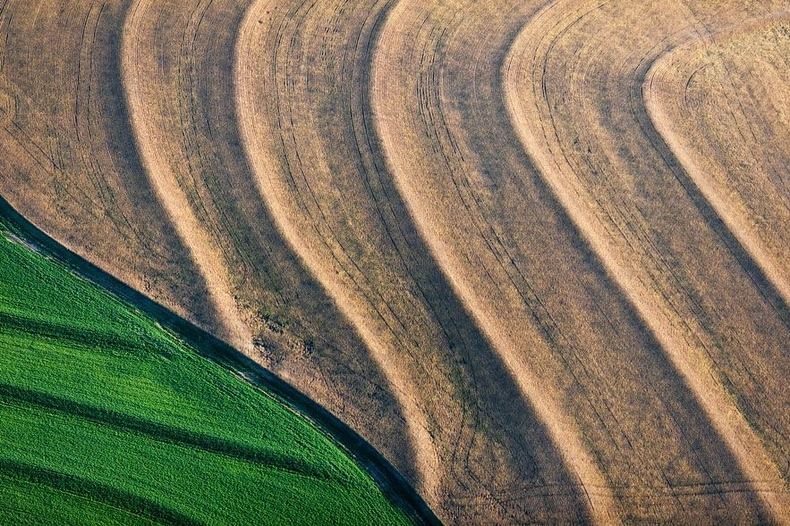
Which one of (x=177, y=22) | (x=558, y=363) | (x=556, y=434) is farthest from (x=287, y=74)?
(x=556, y=434)

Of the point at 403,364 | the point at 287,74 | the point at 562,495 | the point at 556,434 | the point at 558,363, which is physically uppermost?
the point at 287,74

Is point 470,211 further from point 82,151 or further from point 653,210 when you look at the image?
point 82,151

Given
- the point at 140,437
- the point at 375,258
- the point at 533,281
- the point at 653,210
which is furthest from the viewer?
the point at 653,210

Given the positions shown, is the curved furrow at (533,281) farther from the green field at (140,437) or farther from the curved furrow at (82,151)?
the curved furrow at (82,151)

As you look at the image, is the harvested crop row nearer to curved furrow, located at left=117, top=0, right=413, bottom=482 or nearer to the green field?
curved furrow, located at left=117, top=0, right=413, bottom=482

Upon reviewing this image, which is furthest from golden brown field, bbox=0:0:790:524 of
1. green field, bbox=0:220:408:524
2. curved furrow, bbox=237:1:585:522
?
green field, bbox=0:220:408:524

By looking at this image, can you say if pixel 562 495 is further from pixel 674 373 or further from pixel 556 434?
pixel 674 373

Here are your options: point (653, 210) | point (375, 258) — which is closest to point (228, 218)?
point (375, 258)
